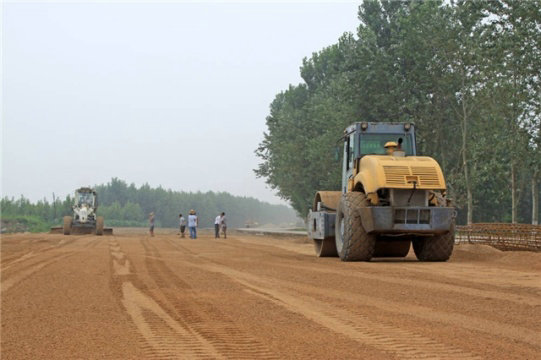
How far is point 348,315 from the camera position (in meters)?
8.17

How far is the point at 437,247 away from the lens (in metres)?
17.3

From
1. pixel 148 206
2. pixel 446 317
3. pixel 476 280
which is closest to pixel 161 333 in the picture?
pixel 446 317

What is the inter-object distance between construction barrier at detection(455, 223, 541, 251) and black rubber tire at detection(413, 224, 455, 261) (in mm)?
5246

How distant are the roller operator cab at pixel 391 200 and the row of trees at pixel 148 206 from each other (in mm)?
59766

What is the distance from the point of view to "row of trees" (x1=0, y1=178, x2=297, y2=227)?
76.4 m

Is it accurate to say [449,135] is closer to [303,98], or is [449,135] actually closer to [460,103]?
[460,103]

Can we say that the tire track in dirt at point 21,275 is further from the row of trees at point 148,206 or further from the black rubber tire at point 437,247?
the row of trees at point 148,206

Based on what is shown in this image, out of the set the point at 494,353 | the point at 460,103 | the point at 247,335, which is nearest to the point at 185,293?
the point at 247,335

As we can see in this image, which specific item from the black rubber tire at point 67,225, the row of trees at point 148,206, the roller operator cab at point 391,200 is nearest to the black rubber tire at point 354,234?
the roller operator cab at point 391,200

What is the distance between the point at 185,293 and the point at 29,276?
4423 mm

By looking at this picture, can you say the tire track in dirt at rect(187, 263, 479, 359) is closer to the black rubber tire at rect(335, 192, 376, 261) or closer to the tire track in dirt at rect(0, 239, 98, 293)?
the tire track in dirt at rect(0, 239, 98, 293)

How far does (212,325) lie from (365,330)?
5.51 feet

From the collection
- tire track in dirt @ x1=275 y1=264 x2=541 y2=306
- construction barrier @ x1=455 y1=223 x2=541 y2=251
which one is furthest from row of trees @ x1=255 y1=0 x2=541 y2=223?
tire track in dirt @ x1=275 y1=264 x2=541 y2=306

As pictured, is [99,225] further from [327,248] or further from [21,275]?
[21,275]
